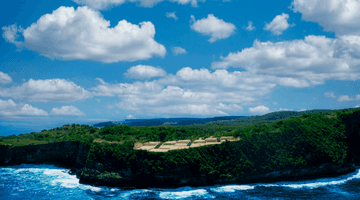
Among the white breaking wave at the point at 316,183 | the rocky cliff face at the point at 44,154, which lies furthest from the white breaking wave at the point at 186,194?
the rocky cliff face at the point at 44,154

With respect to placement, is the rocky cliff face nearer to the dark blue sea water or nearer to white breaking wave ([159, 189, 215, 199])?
the dark blue sea water

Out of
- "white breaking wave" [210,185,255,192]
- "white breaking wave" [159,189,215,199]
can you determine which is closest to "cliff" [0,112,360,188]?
"white breaking wave" [210,185,255,192]

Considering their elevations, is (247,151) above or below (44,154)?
below

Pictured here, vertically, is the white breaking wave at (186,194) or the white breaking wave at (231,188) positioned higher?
the white breaking wave at (186,194)

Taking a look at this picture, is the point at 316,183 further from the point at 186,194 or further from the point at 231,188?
the point at 186,194

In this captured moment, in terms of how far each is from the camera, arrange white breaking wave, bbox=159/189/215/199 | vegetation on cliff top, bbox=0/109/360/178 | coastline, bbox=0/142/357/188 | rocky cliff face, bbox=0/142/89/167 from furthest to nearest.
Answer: rocky cliff face, bbox=0/142/89/167 → vegetation on cliff top, bbox=0/109/360/178 → coastline, bbox=0/142/357/188 → white breaking wave, bbox=159/189/215/199

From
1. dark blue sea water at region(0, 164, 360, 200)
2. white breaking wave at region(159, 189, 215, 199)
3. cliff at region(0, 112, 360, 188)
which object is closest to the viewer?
white breaking wave at region(159, 189, 215, 199)

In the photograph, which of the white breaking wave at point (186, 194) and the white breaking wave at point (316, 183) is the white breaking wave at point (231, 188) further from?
the white breaking wave at point (316, 183)

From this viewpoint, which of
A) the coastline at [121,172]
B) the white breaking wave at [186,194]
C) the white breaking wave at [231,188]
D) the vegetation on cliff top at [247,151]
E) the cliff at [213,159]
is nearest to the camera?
the white breaking wave at [186,194]

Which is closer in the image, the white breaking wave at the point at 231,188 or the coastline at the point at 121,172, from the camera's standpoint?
the white breaking wave at the point at 231,188

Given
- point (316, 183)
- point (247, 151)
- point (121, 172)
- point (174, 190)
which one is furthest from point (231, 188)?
point (121, 172)
